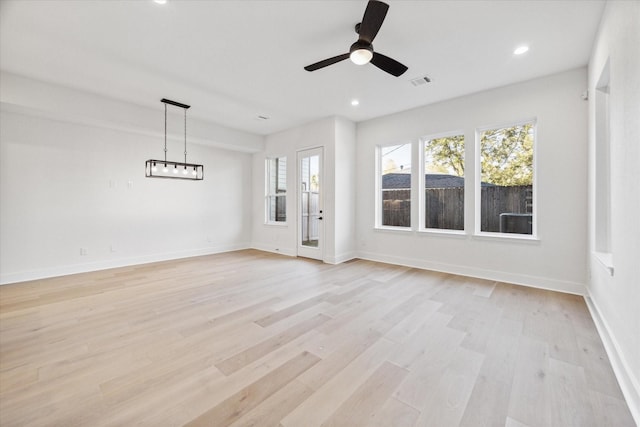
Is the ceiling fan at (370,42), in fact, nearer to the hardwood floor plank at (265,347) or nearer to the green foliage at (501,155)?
the green foliage at (501,155)

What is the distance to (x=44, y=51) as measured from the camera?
3.00 meters

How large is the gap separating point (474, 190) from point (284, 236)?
13.2ft

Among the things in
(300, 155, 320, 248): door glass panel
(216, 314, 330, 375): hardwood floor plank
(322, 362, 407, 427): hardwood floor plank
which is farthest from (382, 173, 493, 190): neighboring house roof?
(322, 362, 407, 427): hardwood floor plank

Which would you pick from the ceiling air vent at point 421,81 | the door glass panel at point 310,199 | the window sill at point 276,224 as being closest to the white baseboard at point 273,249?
the door glass panel at point 310,199

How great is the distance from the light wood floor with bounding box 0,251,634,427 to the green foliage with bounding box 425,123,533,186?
1680 mm

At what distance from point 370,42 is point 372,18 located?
0.99 ft

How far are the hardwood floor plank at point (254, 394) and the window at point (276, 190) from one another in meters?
4.58

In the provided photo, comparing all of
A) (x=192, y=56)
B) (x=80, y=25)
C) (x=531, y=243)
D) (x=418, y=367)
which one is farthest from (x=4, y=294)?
(x=531, y=243)

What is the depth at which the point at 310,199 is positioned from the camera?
228 inches

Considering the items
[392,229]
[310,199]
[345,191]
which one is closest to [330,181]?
[345,191]

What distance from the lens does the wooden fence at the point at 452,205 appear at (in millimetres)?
3969

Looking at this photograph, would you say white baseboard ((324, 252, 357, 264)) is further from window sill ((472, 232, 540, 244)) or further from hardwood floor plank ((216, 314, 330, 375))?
hardwood floor plank ((216, 314, 330, 375))

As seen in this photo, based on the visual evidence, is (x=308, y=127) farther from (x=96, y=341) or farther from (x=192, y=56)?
(x=96, y=341)

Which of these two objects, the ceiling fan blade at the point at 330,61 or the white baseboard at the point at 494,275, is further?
the white baseboard at the point at 494,275
